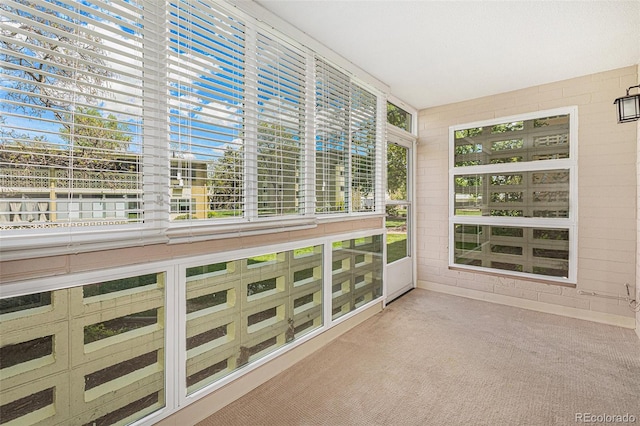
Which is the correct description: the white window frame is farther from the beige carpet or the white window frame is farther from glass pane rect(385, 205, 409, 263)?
glass pane rect(385, 205, 409, 263)

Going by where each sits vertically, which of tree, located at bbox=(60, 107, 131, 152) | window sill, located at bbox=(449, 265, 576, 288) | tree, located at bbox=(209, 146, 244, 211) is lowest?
window sill, located at bbox=(449, 265, 576, 288)

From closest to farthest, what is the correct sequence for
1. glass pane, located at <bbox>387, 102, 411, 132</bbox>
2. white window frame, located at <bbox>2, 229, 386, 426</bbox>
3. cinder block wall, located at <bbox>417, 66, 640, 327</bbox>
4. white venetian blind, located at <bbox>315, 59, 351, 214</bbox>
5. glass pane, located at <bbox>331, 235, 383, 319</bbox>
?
1. white window frame, located at <bbox>2, 229, 386, 426</bbox>
2. white venetian blind, located at <bbox>315, 59, 351, 214</bbox>
3. glass pane, located at <bbox>331, 235, 383, 319</bbox>
4. cinder block wall, located at <bbox>417, 66, 640, 327</bbox>
5. glass pane, located at <bbox>387, 102, 411, 132</bbox>

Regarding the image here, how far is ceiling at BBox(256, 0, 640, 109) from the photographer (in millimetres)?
2191

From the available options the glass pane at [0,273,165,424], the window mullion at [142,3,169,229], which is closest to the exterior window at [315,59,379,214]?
the window mullion at [142,3,169,229]

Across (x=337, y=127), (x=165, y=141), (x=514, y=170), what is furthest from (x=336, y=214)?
(x=514, y=170)

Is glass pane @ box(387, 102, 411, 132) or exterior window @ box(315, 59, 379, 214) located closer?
exterior window @ box(315, 59, 379, 214)

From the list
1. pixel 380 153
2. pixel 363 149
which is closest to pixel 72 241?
pixel 363 149

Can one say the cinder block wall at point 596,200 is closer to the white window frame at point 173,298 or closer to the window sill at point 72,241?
the white window frame at point 173,298

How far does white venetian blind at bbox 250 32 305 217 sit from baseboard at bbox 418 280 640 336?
9.66 ft

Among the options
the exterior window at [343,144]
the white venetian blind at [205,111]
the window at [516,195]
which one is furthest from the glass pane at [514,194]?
the white venetian blind at [205,111]

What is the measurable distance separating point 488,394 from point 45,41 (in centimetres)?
318

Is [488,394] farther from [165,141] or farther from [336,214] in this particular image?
[165,141]

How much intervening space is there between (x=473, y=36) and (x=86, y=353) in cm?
344

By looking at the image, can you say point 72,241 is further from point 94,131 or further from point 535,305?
point 535,305
